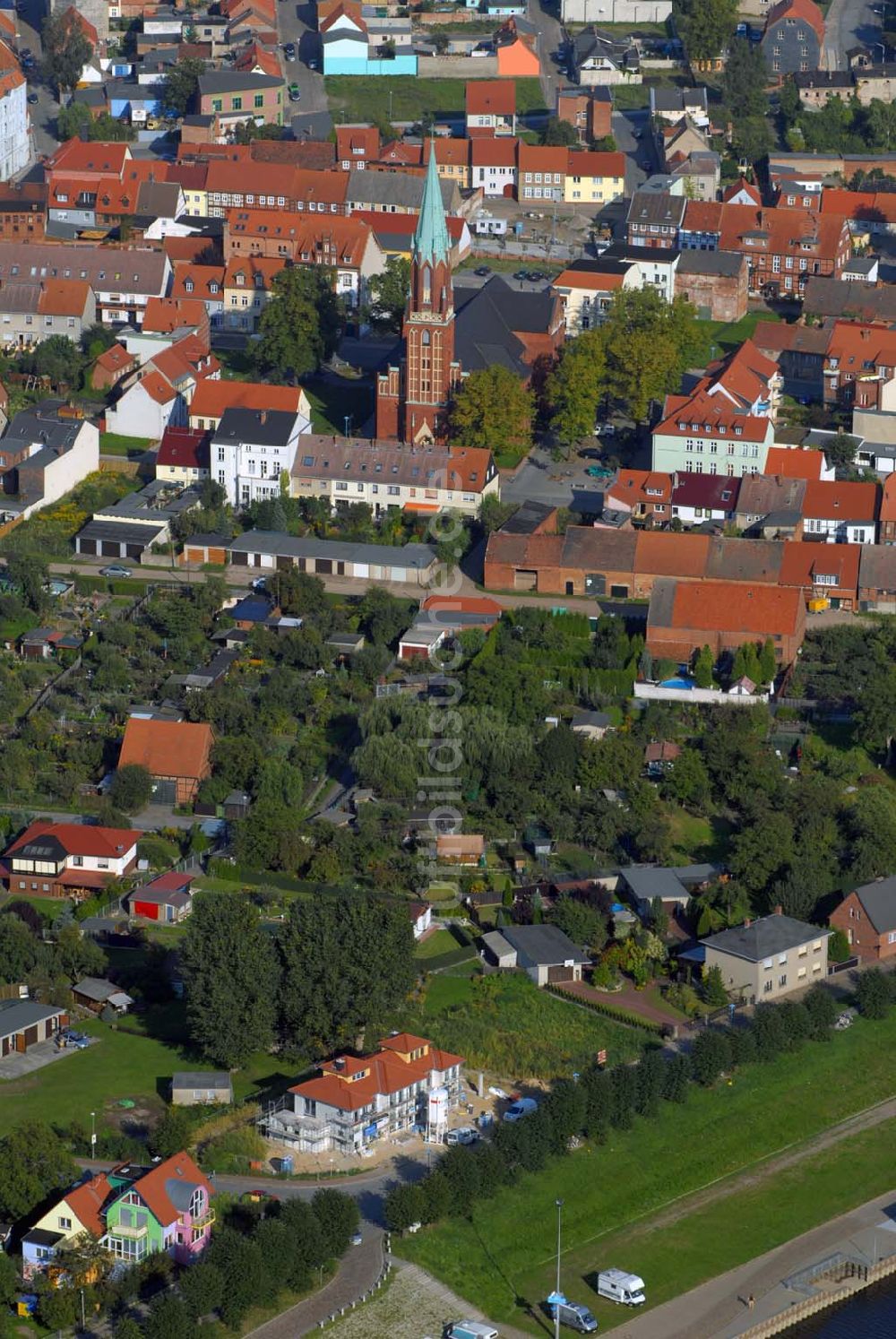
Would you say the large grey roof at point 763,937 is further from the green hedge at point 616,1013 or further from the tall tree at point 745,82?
the tall tree at point 745,82

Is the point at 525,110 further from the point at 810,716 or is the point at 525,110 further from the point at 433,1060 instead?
the point at 433,1060

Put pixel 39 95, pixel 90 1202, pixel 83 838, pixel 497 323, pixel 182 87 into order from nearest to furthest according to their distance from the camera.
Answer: pixel 90 1202 < pixel 83 838 < pixel 497 323 < pixel 182 87 < pixel 39 95

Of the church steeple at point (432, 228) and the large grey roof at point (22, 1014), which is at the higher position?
the church steeple at point (432, 228)

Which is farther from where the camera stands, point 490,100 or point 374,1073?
point 490,100

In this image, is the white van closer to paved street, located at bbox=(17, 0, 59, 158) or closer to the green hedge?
the green hedge

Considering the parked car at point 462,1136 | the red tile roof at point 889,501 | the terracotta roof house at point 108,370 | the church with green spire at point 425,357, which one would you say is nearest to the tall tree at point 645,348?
the church with green spire at point 425,357

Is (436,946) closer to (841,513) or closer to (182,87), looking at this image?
(841,513)

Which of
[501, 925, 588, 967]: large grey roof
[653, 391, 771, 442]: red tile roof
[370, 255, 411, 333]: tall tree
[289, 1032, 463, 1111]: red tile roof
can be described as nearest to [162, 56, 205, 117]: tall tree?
[370, 255, 411, 333]: tall tree

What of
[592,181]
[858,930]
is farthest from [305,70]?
[858,930]
